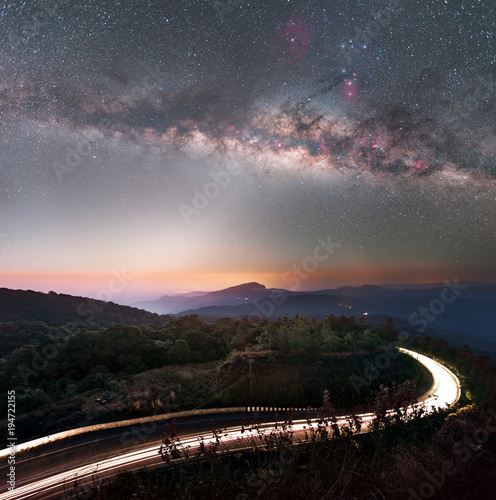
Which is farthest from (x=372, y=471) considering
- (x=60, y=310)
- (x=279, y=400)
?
(x=60, y=310)

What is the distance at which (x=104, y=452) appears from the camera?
1378 centimetres

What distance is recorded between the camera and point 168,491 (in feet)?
20.6

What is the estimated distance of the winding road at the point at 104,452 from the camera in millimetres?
10984

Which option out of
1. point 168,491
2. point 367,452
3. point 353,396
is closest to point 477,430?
point 367,452

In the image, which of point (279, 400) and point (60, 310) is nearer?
point (279, 400)

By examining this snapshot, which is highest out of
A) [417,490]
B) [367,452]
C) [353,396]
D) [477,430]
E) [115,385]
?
[417,490]

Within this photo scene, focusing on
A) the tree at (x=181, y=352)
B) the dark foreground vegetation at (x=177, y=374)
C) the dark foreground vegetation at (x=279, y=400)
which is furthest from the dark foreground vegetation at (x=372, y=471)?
the tree at (x=181, y=352)

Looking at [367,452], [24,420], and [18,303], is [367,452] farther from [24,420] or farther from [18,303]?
[18,303]

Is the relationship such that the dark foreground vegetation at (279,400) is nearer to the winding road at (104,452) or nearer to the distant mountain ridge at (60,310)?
the winding road at (104,452)

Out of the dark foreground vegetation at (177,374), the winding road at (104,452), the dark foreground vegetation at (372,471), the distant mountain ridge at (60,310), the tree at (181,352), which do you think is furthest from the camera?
the distant mountain ridge at (60,310)

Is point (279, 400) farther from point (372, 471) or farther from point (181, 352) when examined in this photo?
point (372, 471)

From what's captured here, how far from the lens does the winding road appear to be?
1098cm

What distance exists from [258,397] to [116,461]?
1283 centimetres

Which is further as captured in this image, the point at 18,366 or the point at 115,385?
the point at 18,366
